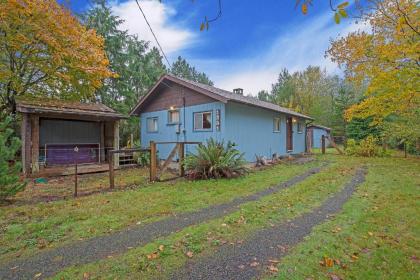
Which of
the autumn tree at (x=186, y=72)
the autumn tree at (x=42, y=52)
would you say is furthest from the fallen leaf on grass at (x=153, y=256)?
the autumn tree at (x=186, y=72)

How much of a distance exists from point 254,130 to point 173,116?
4.49 m

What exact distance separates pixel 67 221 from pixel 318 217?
4.82m

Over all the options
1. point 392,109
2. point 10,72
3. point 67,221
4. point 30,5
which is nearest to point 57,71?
point 10,72

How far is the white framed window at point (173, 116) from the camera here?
12.3m

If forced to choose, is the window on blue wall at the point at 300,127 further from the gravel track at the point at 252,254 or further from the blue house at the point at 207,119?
the gravel track at the point at 252,254

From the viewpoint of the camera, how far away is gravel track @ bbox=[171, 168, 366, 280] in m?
2.62

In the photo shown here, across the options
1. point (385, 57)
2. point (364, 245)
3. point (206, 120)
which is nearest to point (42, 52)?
point (206, 120)

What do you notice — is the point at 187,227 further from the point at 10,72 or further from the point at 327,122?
the point at 327,122

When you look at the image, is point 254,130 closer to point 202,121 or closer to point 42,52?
point 202,121

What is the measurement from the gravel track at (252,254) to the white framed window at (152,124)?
35.3 ft

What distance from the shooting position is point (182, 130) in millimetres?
11883

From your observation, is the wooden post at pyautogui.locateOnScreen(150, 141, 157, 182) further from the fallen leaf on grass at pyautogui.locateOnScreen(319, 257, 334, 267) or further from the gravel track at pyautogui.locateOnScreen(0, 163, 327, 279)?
the fallen leaf on grass at pyautogui.locateOnScreen(319, 257, 334, 267)

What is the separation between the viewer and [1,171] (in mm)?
4930

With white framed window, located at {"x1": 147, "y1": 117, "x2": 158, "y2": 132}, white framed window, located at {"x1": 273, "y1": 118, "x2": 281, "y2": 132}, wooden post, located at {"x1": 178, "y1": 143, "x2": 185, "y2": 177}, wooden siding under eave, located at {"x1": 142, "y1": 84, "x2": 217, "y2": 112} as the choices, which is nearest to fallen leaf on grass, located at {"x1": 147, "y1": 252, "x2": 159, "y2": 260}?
wooden post, located at {"x1": 178, "y1": 143, "x2": 185, "y2": 177}
